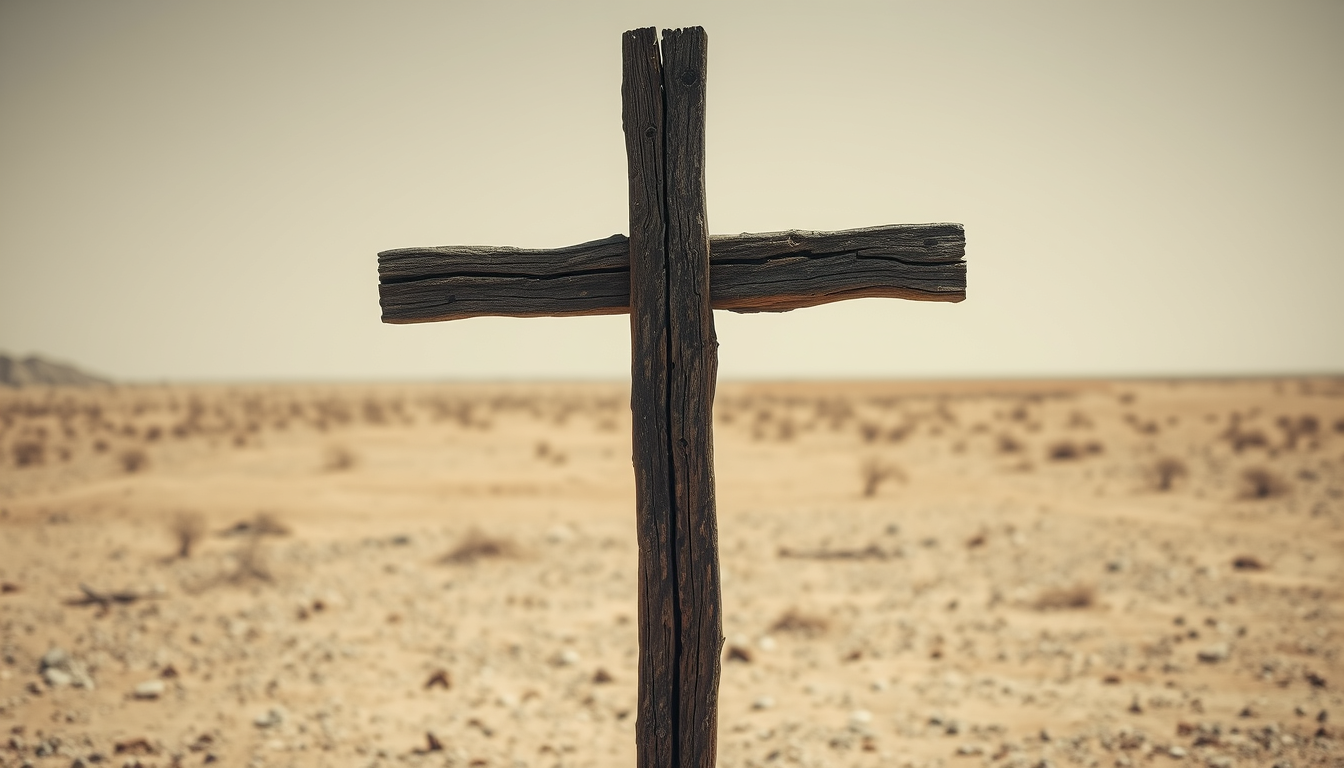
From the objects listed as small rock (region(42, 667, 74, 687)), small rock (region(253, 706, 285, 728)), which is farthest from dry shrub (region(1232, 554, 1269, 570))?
small rock (region(42, 667, 74, 687))

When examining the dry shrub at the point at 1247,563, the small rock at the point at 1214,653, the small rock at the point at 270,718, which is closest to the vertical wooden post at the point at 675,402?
the small rock at the point at 270,718

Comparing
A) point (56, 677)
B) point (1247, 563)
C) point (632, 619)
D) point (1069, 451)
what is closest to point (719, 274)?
point (632, 619)

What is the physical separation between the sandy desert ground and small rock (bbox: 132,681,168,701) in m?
0.01

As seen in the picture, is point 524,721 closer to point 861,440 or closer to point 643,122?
point 643,122

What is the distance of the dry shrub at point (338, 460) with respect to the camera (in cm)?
1752

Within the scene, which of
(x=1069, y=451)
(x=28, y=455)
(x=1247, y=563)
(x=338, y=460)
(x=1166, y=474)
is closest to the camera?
(x=1247, y=563)

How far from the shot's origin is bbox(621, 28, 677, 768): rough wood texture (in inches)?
93.4

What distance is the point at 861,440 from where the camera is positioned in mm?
24047

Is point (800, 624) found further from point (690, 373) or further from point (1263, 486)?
point (1263, 486)

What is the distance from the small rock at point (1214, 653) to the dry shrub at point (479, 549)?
6955mm

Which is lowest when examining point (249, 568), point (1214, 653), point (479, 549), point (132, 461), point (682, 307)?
point (1214, 653)

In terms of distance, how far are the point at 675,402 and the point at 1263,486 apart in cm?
1438

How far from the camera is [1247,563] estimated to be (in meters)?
8.67

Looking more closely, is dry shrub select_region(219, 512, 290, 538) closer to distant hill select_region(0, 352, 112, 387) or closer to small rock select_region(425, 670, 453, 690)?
small rock select_region(425, 670, 453, 690)
